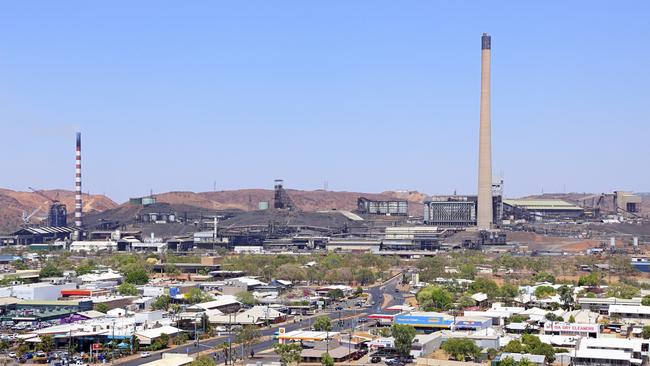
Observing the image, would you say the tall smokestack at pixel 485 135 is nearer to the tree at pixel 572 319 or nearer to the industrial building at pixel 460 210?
the industrial building at pixel 460 210

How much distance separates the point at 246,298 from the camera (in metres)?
44.1

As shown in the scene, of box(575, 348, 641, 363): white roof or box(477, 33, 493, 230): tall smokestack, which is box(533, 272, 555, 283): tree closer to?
box(477, 33, 493, 230): tall smokestack

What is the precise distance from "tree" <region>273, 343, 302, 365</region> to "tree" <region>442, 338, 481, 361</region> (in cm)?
448

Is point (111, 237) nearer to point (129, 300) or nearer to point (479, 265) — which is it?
point (479, 265)

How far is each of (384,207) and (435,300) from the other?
61937mm

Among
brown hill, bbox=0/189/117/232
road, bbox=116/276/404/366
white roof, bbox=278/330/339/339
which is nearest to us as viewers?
road, bbox=116/276/404/366

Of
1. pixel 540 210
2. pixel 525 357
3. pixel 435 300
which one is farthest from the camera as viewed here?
pixel 540 210

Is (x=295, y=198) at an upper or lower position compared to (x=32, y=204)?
upper

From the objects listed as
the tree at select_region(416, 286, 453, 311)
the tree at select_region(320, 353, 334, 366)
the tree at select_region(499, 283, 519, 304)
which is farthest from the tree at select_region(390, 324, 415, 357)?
the tree at select_region(499, 283, 519, 304)

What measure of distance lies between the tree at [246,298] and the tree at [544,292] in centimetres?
1227

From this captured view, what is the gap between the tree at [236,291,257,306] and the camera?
1721 inches

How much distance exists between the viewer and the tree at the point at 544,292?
4444cm

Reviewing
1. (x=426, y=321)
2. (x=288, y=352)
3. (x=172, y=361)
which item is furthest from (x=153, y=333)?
(x=426, y=321)

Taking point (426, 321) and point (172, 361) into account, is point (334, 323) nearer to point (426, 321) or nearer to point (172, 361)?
point (426, 321)
